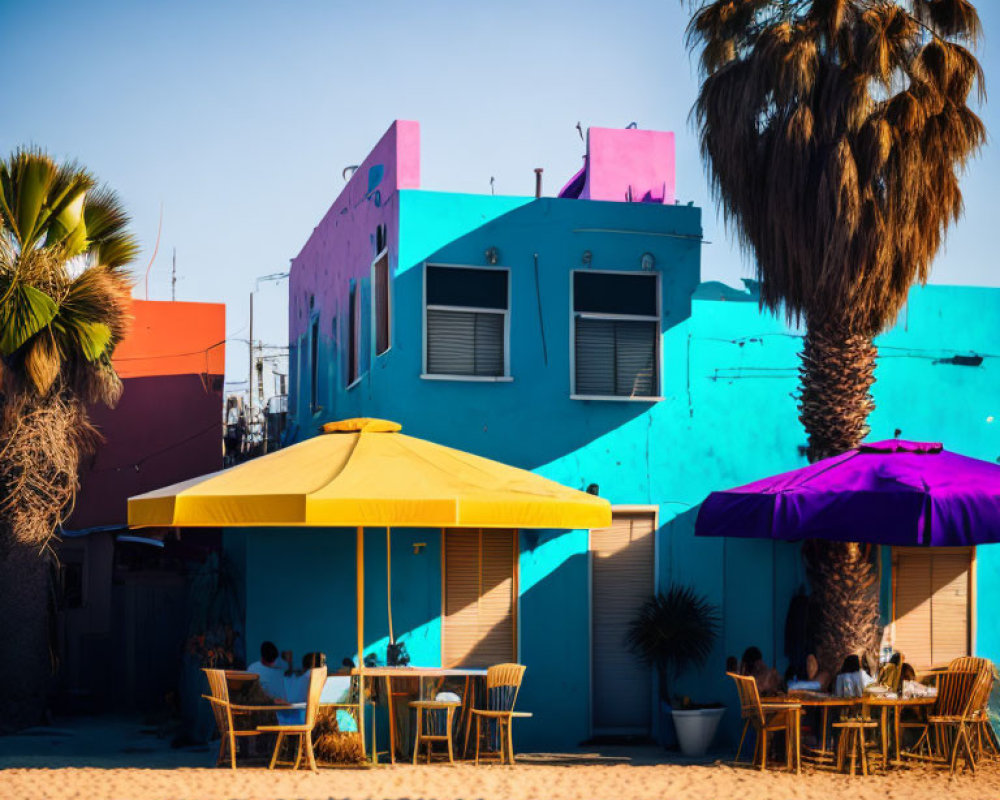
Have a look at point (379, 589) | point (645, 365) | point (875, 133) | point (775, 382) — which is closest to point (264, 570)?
point (379, 589)

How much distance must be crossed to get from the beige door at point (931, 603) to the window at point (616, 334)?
159 inches

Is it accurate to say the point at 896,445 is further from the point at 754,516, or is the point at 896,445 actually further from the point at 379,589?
the point at 379,589

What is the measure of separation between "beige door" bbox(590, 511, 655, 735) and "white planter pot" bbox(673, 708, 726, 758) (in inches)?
30.9

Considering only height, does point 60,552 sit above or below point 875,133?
below

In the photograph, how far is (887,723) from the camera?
13828 millimetres

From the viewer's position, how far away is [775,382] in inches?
682

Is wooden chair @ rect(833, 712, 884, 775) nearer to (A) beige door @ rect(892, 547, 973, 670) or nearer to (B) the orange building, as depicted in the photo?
(A) beige door @ rect(892, 547, 973, 670)

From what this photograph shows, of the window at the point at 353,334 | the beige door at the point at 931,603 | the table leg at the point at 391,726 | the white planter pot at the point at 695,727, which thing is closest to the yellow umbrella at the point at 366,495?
the table leg at the point at 391,726

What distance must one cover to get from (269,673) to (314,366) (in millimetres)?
9689

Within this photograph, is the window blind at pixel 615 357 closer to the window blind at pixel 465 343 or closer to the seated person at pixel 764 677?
the window blind at pixel 465 343

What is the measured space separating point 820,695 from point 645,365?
16.6 ft

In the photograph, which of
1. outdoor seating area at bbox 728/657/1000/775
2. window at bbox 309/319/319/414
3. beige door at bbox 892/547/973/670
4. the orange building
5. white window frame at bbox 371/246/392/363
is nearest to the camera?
outdoor seating area at bbox 728/657/1000/775

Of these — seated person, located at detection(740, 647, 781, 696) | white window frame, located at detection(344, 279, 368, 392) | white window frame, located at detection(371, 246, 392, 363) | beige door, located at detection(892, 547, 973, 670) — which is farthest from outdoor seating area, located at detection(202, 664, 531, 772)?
beige door, located at detection(892, 547, 973, 670)

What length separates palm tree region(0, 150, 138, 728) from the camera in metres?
17.6
